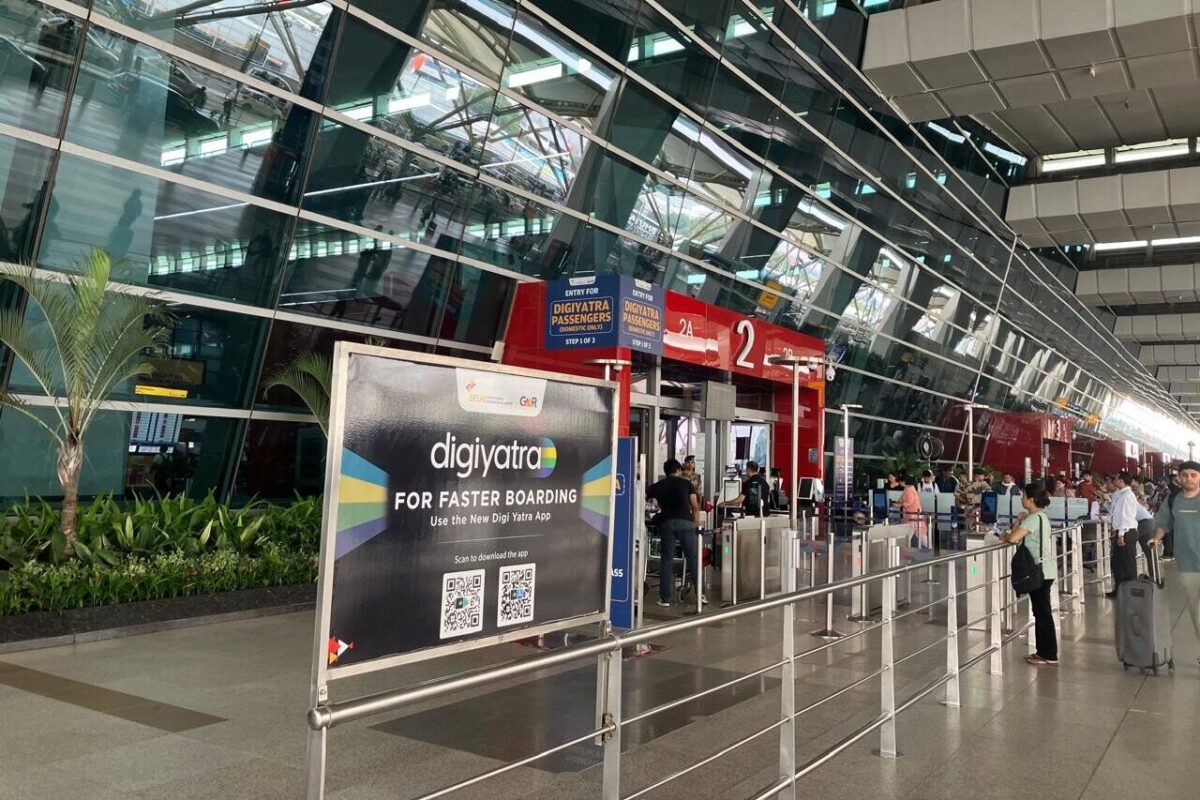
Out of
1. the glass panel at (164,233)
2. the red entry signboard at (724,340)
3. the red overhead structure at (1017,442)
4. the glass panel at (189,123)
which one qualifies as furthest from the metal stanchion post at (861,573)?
the red overhead structure at (1017,442)

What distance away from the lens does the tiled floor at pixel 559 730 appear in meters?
4.61

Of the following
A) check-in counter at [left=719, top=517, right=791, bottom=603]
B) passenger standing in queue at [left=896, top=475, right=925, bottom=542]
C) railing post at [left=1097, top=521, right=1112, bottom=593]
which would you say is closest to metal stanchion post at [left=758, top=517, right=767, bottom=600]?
check-in counter at [left=719, top=517, right=791, bottom=603]

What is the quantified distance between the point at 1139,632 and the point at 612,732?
6418mm

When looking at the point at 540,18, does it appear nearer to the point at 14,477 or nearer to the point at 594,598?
the point at 14,477

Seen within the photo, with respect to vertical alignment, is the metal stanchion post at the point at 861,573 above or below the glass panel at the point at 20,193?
below

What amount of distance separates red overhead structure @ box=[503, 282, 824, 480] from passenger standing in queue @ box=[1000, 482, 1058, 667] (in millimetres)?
4936

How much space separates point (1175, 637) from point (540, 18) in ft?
39.1

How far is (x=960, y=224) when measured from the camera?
2883 centimetres

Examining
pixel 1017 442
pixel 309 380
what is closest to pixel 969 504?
pixel 1017 442

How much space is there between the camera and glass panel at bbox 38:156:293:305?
30.5 ft

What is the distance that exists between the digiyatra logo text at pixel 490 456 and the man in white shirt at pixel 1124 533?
7.80 m

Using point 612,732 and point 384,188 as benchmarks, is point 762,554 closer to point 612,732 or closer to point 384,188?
point 384,188

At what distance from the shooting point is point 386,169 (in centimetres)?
1235

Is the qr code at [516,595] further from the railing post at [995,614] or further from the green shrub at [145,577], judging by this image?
the green shrub at [145,577]
